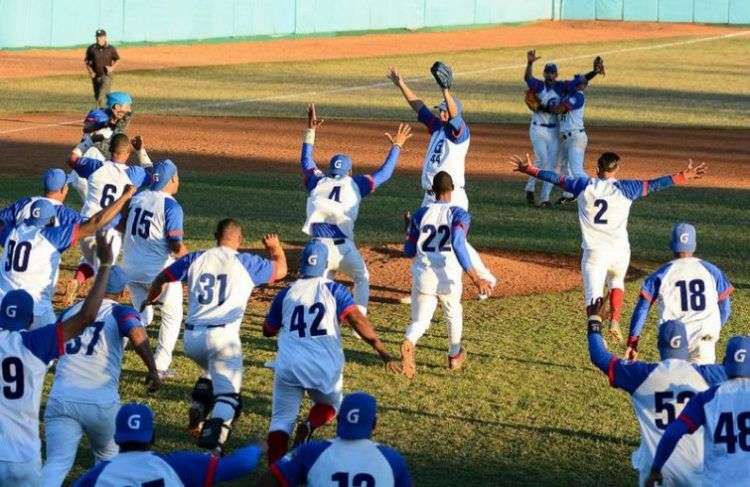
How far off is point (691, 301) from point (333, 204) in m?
4.41

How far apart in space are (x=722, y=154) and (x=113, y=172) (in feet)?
59.9

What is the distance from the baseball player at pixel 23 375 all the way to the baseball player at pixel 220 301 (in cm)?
236

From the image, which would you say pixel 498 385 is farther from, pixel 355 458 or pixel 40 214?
pixel 355 458

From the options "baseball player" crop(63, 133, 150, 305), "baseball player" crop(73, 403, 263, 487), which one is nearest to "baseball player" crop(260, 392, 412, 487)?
"baseball player" crop(73, 403, 263, 487)

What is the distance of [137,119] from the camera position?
32875 mm

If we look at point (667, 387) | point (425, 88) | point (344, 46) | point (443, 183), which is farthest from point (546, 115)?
point (344, 46)

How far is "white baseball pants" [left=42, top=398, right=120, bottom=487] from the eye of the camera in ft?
30.0

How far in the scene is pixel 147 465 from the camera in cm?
727

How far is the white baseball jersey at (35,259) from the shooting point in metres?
11.9

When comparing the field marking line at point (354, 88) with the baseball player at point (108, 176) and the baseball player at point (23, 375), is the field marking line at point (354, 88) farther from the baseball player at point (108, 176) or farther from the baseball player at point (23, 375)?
the baseball player at point (23, 375)

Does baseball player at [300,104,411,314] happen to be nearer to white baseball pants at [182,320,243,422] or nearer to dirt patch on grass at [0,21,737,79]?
white baseball pants at [182,320,243,422]

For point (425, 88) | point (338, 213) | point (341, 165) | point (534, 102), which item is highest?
point (425, 88)

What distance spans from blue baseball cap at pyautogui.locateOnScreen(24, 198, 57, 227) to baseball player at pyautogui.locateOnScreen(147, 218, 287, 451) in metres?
1.54

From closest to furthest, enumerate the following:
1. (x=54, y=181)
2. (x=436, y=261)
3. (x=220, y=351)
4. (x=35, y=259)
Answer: (x=220, y=351)
(x=35, y=259)
(x=54, y=181)
(x=436, y=261)
